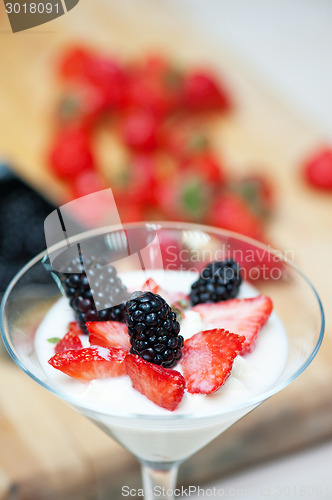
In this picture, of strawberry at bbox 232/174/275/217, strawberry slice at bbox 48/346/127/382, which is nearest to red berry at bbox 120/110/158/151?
strawberry at bbox 232/174/275/217

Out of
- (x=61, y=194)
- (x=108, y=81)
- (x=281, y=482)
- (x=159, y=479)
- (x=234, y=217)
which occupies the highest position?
(x=108, y=81)

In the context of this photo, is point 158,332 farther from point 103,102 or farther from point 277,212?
point 103,102

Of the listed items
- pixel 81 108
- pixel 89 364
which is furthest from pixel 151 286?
pixel 81 108

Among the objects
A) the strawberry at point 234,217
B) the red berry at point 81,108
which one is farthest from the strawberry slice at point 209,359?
the red berry at point 81,108

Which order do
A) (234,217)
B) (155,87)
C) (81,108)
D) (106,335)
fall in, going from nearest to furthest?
(106,335), (234,217), (81,108), (155,87)

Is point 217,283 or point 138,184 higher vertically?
point 217,283

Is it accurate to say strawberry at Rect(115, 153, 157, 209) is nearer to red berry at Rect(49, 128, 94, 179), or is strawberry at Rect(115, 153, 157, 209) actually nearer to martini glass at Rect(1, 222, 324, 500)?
red berry at Rect(49, 128, 94, 179)

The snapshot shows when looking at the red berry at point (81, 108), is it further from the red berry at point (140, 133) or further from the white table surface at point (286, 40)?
the white table surface at point (286, 40)

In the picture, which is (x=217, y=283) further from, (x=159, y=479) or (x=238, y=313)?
(x=159, y=479)

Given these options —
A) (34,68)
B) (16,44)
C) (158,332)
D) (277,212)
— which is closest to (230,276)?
(158,332)
